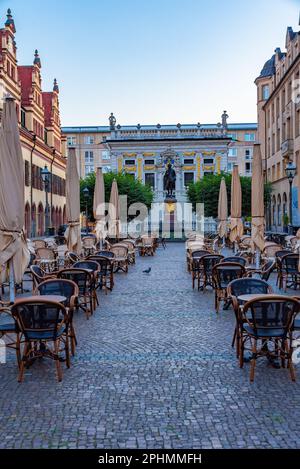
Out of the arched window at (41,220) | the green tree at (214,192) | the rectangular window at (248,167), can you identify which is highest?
the rectangular window at (248,167)

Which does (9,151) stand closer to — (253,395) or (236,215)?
(253,395)

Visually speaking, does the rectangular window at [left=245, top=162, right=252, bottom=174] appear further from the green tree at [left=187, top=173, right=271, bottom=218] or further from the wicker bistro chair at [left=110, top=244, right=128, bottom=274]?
the wicker bistro chair at [left=110, top=244, right=128, bottom=274]

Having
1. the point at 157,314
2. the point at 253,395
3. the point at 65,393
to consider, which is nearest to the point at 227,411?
the point at 253,395

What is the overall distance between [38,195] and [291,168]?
973 inches

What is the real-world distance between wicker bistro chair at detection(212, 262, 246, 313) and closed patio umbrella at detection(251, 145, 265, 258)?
3.38m

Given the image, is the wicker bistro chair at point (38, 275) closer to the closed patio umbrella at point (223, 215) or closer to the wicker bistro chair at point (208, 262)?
the wicker bistro chair at point (208, 262)

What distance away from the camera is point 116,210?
80.9 feet

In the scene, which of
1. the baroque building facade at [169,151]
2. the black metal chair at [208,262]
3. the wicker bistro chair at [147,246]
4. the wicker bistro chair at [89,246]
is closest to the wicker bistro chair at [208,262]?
the black metal chair at [208,262]

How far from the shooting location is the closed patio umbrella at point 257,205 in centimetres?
1427

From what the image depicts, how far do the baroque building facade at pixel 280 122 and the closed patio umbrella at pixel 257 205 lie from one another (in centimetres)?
2099

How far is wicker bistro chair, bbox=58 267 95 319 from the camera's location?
1034 cm

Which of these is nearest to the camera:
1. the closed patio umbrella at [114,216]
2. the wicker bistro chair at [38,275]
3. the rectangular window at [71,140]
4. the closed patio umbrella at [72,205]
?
the wicker bistro chair at [38,275]
